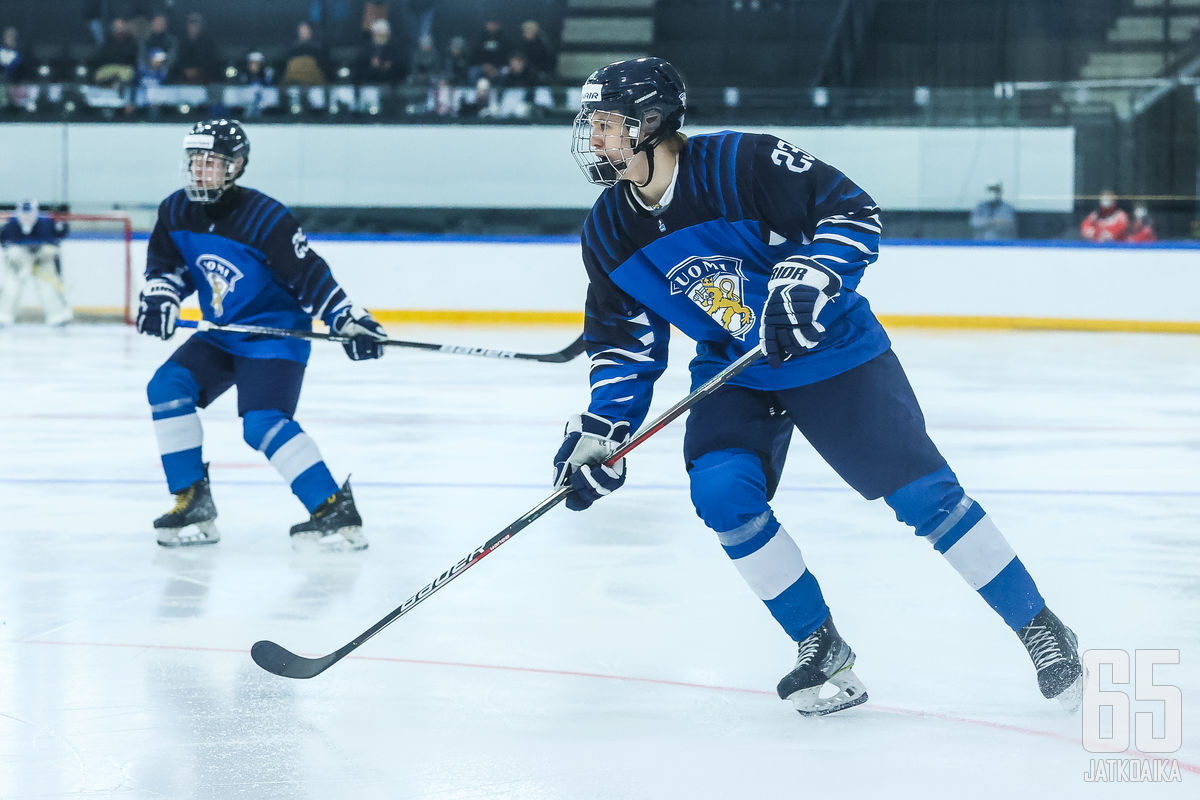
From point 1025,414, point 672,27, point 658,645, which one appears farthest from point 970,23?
point 658,645

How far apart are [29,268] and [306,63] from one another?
9.36ft

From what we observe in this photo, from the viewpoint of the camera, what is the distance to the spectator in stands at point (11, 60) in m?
11.9

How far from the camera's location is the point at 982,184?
33.9ft

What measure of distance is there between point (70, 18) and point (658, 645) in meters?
12.0

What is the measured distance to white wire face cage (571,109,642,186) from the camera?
2.12 metres

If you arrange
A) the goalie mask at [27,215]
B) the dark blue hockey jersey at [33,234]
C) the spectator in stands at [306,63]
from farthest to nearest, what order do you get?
the spectator in stands at [306,63] < the dark blue hockey jersey at [33,234] < the goalie mask at [27,215]

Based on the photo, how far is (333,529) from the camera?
11.3 feet

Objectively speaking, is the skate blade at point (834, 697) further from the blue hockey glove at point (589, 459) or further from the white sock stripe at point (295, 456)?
the white sock stripe at point (295, 456)

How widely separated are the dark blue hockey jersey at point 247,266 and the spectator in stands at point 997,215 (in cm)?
755

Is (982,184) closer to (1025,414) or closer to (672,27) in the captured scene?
(672,27)

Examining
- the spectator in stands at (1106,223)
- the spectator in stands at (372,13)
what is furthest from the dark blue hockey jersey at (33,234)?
the spectator in stands at (1106,223)

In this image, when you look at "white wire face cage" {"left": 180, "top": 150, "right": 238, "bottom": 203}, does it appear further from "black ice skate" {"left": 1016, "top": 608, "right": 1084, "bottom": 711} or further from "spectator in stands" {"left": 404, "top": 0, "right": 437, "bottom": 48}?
"spectator in stands" {"left": 404, "top": 0, "right": 437, "bottom": 48}

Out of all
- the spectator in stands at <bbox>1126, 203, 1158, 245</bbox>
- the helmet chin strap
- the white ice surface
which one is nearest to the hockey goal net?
the white ice surface

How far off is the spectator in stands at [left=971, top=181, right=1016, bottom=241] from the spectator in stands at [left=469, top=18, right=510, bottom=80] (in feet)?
12.8
